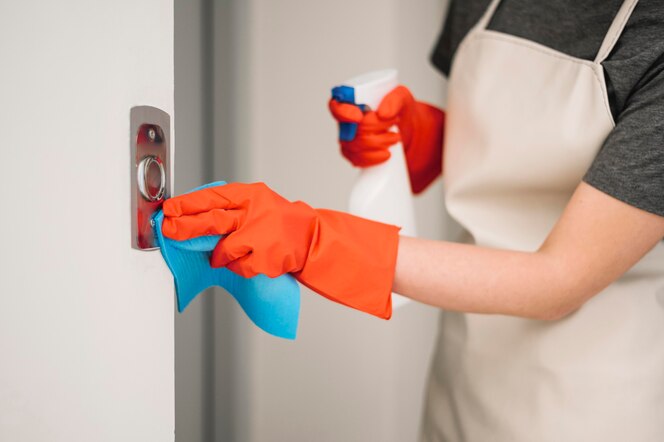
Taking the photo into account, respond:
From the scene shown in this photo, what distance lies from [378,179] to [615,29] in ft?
1.30

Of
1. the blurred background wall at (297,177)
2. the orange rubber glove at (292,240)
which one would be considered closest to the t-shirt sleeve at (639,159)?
the orange rubber glove at (292,240)

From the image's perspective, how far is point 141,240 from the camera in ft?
1.60

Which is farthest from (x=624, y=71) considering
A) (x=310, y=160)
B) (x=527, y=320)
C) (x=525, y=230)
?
(x=310, y=160)

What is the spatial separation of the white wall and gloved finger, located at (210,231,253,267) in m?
0.59

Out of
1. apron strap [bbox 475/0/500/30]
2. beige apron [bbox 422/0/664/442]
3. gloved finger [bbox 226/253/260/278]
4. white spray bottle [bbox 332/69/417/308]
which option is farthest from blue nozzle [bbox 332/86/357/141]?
gloved finger [bbox 226/253/260/278]

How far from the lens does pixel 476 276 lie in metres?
0.66

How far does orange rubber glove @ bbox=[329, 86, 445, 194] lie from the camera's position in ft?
3.00

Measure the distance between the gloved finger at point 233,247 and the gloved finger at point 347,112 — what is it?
1.26ft

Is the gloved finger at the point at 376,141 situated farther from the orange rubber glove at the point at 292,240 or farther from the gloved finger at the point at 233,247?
the gloved finger at the point at 233,247

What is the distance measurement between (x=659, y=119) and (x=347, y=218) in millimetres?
371

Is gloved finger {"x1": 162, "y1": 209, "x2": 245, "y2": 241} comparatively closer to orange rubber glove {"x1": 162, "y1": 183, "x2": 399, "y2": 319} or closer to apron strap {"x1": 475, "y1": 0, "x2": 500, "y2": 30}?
orange rubber glove {"x1": 162, "y1": 183, "x2": 399, "y2": 319}

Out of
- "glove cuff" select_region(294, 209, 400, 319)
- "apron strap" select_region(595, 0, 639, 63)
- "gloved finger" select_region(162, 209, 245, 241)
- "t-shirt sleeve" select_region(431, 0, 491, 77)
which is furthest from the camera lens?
"t-shirt sleeve" select_region(431, 0, 491, 77)

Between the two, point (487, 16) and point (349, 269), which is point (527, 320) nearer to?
point (349, 269)

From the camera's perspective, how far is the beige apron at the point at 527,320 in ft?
2.55
